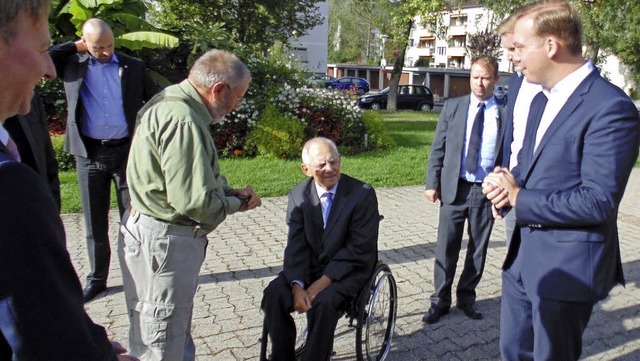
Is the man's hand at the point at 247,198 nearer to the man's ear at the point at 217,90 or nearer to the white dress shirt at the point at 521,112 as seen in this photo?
the man's ear at the point at 217,90

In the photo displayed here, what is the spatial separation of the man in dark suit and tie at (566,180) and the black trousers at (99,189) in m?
2.96

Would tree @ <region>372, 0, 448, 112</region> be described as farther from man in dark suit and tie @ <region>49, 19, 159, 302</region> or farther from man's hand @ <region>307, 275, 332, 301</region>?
man's hand @ <region>307, 275, 332, 301</region>

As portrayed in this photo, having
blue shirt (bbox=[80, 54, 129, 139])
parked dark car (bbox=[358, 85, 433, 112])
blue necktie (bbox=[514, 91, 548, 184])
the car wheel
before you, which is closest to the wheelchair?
blue necktie (bbox=[514, 91, 548, 184])

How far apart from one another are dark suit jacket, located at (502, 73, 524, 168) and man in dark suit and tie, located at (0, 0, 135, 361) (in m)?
2.67

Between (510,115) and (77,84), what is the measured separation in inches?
126

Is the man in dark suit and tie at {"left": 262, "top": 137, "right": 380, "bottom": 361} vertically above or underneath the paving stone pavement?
above

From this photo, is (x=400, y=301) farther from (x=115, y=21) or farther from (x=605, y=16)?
(x=605, y=16)

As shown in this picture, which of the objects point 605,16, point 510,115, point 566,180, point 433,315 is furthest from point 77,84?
point 605,16

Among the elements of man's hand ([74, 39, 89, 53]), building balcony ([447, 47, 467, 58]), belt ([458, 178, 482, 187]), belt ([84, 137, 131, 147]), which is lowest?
belt ([458, 178, 482, 187])

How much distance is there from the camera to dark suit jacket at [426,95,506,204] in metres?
4.08

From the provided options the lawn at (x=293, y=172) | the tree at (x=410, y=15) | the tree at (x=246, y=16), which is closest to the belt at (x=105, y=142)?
the lawn at (x=293, y=172)

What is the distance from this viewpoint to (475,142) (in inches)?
160

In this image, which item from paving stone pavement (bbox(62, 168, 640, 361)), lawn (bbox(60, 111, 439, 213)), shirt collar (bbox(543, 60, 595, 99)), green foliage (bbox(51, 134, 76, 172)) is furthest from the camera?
green foliage (bbox(51, 134, 76, 172))

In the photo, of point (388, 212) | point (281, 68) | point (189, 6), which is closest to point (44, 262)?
point (388, 212)
